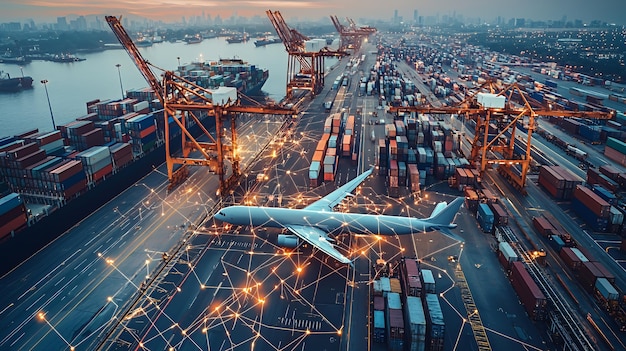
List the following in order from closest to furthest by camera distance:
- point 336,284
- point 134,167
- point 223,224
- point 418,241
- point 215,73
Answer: point 336,284, point 418,241, point 223,224, point 134,167, point 215,73

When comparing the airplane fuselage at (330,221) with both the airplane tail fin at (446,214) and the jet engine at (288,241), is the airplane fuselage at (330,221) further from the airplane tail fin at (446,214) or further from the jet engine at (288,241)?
the jet engine at (288,241)

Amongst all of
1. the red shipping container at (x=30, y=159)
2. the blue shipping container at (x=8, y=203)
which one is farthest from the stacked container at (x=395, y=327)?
the red shipping container at (x=30, y=159)

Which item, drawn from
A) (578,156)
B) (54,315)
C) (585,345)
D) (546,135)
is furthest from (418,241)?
Answer: (546,135)

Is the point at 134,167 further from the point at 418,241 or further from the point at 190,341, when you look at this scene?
the point at 418,241

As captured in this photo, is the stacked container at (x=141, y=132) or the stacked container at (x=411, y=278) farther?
the stacked container at (x=141, y=132)

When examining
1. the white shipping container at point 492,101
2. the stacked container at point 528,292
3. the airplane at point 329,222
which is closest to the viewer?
the stacked container at point 528,292

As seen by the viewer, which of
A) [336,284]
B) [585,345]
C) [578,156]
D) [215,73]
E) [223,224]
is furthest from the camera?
[215,73]

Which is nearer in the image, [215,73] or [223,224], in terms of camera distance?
[223,224]

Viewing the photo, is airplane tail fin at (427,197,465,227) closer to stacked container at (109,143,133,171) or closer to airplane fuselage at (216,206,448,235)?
airplane fuselage at (216,206,448,235)

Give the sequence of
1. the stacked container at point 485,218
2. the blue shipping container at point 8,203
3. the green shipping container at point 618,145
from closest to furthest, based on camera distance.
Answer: the blue shipping container at point 8,203 → the stacked container at point 485,218 → the green shipping container at point 618,145
